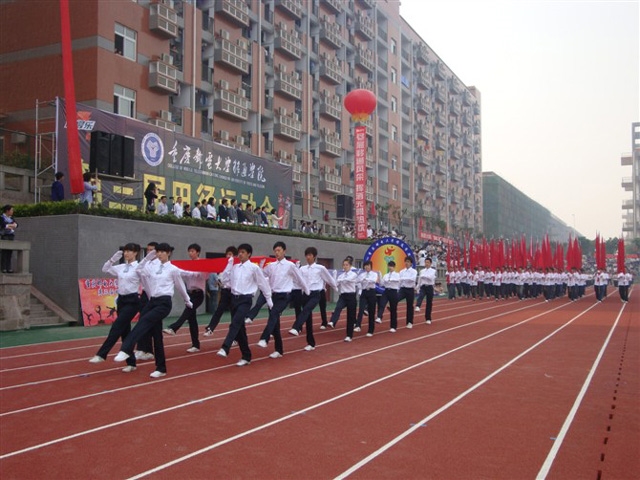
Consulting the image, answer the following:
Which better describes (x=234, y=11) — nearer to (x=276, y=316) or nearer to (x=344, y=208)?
(x=344, y=208)

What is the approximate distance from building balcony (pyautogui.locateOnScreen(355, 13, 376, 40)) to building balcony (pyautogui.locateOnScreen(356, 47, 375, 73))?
3.36 ft

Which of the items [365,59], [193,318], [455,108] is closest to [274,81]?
[365,59]

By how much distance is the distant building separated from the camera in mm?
85812

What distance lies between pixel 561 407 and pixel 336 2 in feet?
127

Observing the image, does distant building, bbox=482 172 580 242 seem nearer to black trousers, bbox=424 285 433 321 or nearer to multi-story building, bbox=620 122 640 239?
multi-story building, bbox=620 122 640 239

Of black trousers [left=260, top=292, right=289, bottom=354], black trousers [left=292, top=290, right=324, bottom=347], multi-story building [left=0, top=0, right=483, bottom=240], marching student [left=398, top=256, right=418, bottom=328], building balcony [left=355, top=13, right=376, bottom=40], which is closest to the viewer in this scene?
black trousers [left=260, top=292, right=289, bottom=354]

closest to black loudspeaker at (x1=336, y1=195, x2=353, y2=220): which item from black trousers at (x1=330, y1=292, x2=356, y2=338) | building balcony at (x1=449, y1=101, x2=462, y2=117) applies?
black trousers at (x1=330, y1=292, x2=356, y2=338)

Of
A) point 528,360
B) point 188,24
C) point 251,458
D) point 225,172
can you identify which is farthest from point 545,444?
point 188,24

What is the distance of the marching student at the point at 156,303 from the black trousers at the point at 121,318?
15.8 inches

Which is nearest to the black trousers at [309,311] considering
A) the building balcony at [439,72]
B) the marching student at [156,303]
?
the marching student at [156,303]

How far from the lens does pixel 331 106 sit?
129 feet

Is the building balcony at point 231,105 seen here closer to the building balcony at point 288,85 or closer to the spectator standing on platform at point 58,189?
the building balcony at point 288,85

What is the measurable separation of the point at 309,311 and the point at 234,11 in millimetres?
23097

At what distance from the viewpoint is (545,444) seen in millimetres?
5105
